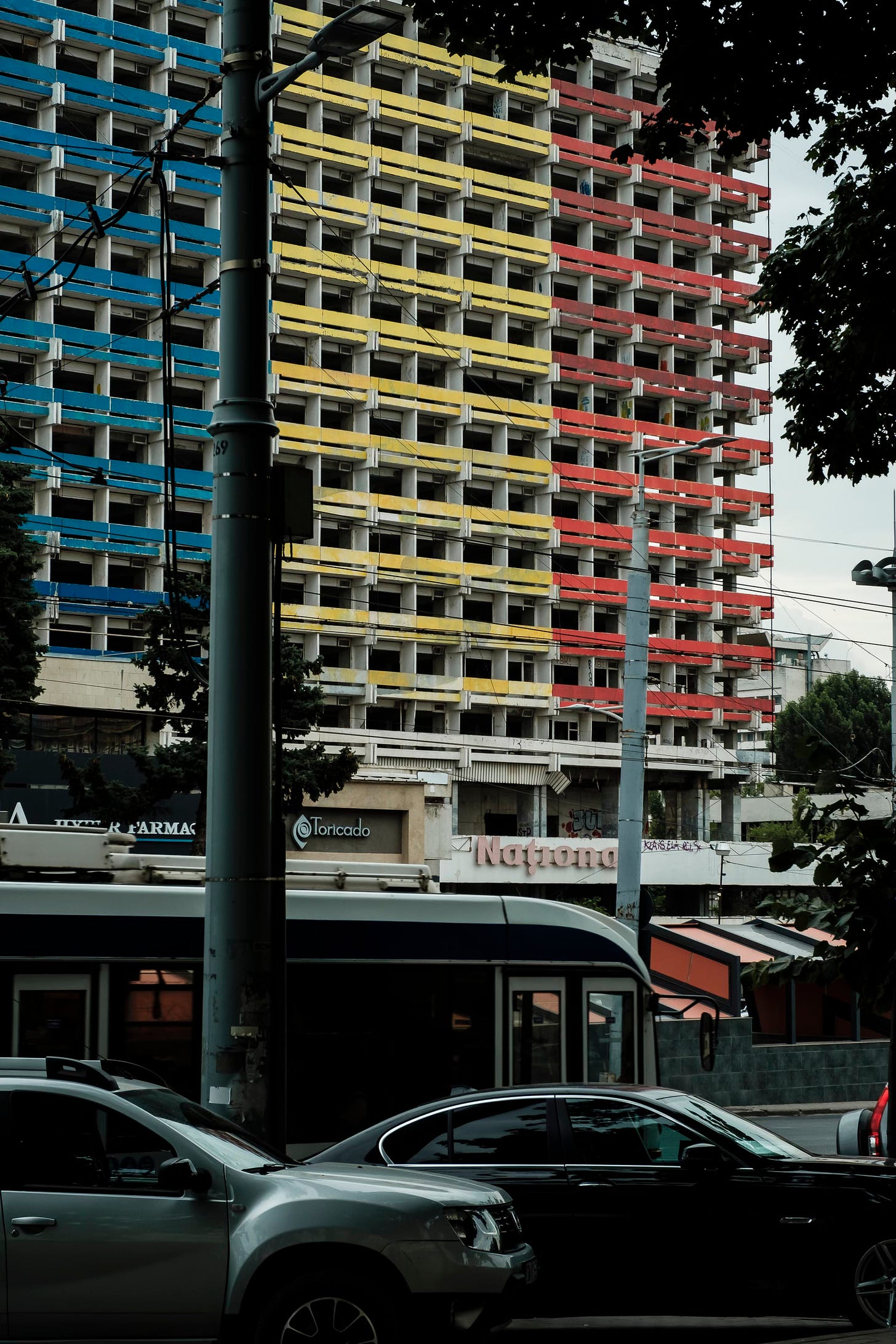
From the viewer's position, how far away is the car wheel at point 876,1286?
945 centimetres

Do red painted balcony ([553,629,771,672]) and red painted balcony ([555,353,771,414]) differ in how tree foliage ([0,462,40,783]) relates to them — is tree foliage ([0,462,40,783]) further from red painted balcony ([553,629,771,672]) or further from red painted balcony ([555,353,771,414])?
red painted balcony ([555,353,771,414])

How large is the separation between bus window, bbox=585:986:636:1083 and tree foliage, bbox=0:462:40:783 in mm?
23228

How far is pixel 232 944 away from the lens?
8.35m

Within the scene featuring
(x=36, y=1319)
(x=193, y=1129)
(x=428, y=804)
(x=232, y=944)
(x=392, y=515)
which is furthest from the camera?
(x=392, y=515)

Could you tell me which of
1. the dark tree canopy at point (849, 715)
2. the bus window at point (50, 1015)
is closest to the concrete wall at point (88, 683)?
the dark tree canopy at point (849, 715)

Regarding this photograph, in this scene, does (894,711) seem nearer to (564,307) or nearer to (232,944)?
(232,944)

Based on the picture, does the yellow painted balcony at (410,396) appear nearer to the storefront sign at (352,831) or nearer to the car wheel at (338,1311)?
the storefront sign at (352,831)

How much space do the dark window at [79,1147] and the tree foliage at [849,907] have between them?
4.89 m

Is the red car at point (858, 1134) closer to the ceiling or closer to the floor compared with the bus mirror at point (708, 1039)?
closer to the floor

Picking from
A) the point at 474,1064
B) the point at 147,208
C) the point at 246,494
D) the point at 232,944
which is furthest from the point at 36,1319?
the point at 147,208

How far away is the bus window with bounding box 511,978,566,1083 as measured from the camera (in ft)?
43.7

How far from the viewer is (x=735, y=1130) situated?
9992 mm

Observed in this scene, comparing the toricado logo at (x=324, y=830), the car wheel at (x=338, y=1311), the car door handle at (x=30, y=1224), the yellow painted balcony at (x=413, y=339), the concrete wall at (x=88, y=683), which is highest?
the yellow painted balcony at (x=413, y=339)

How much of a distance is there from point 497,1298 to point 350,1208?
2.92 ft
